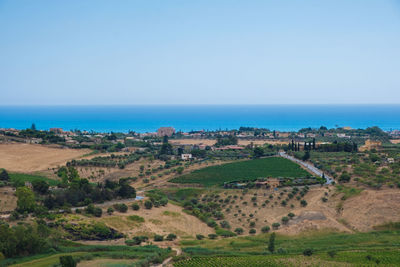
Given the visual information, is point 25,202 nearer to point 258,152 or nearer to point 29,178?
point 29,178

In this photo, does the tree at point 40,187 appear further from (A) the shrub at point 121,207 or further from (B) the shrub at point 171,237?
(B) the shrub at point 171,237

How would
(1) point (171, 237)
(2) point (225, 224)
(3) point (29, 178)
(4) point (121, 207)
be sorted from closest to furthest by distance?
(1) point (171, 237) → (4) point (121, 207) → (2) point (225, 224) → (3) point (29, 178)

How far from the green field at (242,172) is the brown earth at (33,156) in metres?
26.8

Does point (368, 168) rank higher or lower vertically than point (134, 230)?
higher

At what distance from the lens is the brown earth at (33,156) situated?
2793 inches

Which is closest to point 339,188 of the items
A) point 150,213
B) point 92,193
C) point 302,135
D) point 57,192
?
Answer: point 150,213

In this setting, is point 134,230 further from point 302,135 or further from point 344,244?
point 302,135

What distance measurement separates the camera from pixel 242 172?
6341 cm

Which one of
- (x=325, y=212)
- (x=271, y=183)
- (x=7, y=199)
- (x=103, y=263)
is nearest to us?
(x=103, y=263)

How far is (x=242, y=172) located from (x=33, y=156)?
42.5m

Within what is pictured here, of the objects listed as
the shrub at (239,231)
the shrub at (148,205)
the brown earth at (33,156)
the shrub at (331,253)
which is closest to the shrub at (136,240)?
the shrub at (148,205)

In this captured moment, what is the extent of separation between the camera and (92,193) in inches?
1832

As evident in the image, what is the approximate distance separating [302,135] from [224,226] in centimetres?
7941

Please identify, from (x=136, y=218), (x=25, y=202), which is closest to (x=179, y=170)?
(x=136, y=218)
